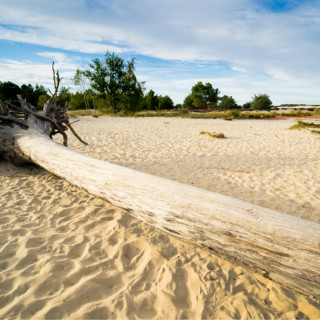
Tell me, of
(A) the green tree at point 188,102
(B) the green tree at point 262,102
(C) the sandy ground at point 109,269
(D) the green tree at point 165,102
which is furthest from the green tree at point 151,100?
(C) the sandy ground at point 109,269

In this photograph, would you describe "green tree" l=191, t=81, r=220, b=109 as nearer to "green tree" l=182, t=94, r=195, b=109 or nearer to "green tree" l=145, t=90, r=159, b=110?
"green tree" l=182, t=94, r=195, b=109

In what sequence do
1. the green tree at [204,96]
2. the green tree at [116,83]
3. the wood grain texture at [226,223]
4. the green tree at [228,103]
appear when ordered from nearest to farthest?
the wood grain texture at [226,223] → the green tree at [116,83] → the green tree at [228,103] → the green tree at [204,96]

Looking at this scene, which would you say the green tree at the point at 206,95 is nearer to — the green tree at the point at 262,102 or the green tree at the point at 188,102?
the green tree at the point at 188,102

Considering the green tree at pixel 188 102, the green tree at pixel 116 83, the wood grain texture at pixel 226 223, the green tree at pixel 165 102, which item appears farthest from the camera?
the green tree at pixel 188 102

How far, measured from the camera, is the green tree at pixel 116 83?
27044 mm

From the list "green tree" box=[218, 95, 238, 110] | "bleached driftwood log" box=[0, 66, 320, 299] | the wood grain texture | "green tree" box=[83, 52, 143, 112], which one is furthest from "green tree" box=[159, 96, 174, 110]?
the wood grain texture

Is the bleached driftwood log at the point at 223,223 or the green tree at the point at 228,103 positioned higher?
the green tree at the point at 228,103

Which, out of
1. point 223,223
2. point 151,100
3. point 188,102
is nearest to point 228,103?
point 188,102

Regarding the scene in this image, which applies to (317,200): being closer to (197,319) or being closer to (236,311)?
(236,311)

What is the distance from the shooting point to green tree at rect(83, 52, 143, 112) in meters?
27.0

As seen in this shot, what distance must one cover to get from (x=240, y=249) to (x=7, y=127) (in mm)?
5532

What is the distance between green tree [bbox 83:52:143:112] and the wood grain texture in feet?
88.2

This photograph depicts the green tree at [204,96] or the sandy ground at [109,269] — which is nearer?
the sandy ground at [109,269]

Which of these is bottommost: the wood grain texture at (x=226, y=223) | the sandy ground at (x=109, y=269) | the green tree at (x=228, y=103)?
the sandy ground at (x=109, y=269)
